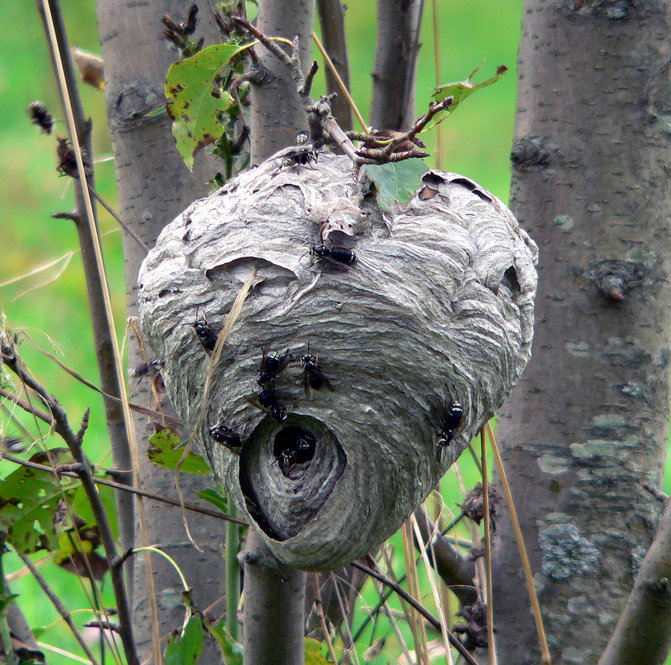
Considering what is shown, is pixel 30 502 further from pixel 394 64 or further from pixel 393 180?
pixel 394 64

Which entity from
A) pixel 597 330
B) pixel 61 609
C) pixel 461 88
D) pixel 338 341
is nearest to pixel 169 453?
pixel 338 341

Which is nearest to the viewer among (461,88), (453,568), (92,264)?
(461,88)

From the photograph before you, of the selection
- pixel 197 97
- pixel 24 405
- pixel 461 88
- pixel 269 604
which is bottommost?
pixel 269 604

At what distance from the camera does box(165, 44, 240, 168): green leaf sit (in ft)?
5.36

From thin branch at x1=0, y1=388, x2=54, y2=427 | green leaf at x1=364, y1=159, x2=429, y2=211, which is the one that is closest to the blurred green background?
thin branch at x1=0, y1=388, x2=54, y2=427

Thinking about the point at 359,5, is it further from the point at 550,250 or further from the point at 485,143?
the point at 550,250

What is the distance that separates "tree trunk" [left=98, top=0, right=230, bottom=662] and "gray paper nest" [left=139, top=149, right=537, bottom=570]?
2.39ft

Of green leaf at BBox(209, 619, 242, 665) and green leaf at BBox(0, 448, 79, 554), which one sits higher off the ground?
green leaf at BBox(0, 448, 79, 554)

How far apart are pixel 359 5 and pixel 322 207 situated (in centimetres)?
1326

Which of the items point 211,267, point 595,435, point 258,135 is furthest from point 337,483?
point 595,435

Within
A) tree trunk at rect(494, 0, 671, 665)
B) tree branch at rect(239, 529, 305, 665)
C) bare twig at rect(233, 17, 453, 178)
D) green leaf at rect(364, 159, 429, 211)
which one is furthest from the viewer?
tree trunk at rect(494, 0, 671, 665)

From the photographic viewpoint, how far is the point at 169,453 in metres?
1.81

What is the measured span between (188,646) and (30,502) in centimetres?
54

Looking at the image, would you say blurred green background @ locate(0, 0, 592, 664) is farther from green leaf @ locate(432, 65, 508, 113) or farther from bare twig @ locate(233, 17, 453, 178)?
green leaf @ locate(432, 65, 508, 113)
